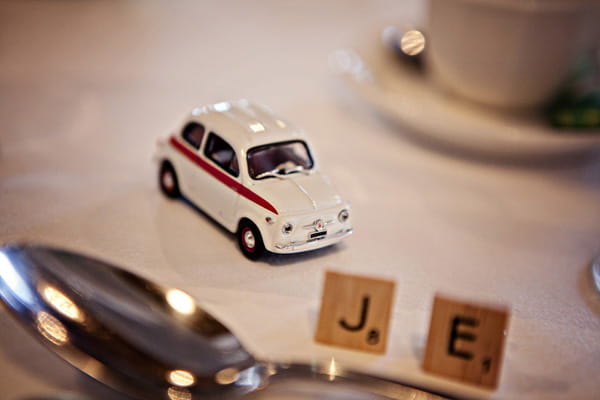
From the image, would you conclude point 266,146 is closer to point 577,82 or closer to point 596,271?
point 596,271

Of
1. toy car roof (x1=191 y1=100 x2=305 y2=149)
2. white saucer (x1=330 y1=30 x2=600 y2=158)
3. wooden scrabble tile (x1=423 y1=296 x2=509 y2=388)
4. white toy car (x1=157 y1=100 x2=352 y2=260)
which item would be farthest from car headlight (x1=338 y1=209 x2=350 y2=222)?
white saucer (x1=330 y1=30 x2=600 y2=158)

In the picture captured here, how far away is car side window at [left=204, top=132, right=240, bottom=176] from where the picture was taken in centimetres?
172

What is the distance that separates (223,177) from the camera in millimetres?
1728

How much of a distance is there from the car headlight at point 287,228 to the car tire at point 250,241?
7 centimetres

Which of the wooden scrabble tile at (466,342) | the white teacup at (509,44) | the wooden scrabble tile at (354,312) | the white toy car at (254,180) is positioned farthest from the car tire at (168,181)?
the white teacup at (509,44)

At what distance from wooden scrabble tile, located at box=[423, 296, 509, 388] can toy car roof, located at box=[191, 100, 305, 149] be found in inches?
24.8

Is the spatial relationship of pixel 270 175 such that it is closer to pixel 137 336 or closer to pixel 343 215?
pixel 343 215

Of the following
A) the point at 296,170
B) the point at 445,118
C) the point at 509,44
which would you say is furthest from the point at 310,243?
the point at 509,44

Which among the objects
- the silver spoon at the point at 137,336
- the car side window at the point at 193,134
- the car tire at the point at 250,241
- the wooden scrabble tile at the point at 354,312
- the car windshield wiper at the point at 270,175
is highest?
the car side window at the point at 193,134

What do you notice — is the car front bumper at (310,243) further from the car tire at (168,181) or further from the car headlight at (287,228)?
the car tire at (168,181)

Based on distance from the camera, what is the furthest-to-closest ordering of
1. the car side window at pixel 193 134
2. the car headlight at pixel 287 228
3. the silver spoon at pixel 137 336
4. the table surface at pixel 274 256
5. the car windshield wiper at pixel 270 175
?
the car side window at pixel 193 134
the car windshield wiper at pixel 270 175
the car headlight at pixel 287 228
the table surface at pixel 274 256
the silver spoon at pixel 137 336

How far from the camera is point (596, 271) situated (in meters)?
1.71

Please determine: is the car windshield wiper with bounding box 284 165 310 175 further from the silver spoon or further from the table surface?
the silver spoon

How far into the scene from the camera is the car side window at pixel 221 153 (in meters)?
1.72
